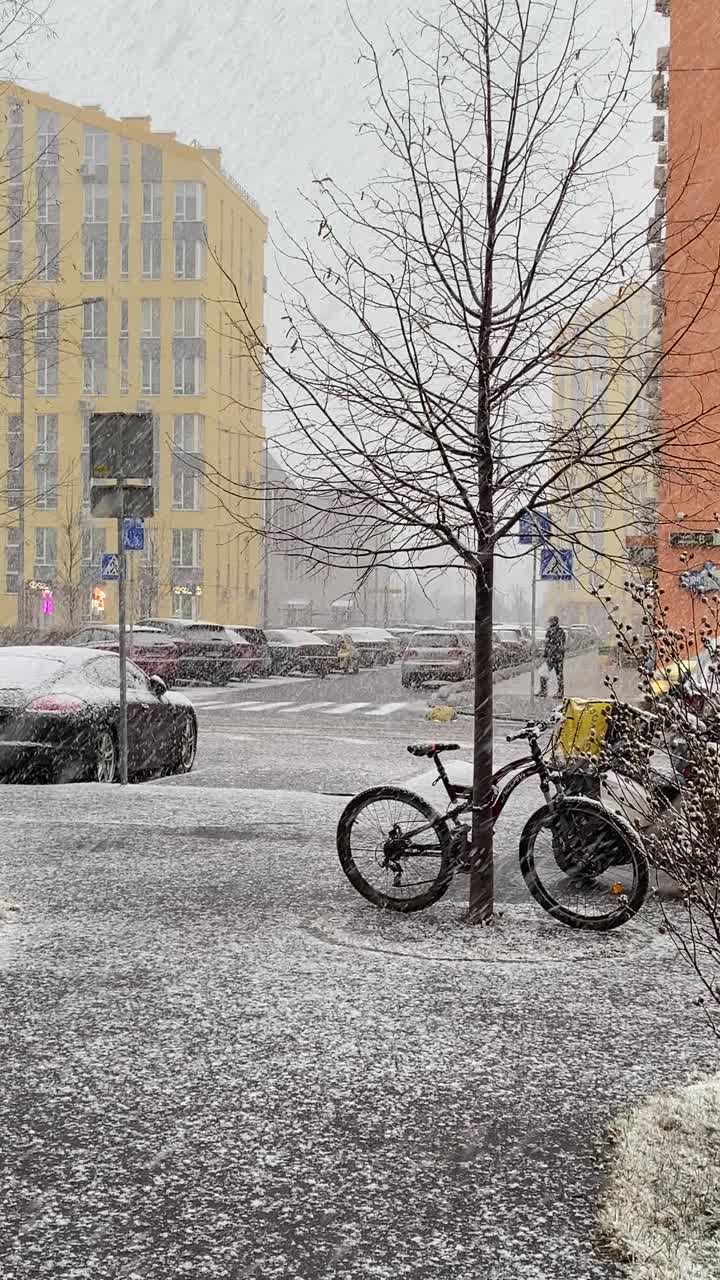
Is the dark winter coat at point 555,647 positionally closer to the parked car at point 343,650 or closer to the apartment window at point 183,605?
the parked car at point 343,650

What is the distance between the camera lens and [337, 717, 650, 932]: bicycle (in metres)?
7.09

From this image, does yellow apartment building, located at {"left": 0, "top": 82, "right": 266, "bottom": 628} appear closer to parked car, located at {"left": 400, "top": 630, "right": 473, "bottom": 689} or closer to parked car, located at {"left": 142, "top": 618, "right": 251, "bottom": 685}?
parked car, located at {"left": 142, "top": 618, "right": 251, "bottom": 685}

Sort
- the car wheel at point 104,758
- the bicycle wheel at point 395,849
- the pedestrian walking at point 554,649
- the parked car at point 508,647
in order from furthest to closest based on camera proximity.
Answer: the parked car at point 508,647, the pedestrian walking at point 554,649, the car wheel at point 104,758, the bicycle wheel at point 395,849

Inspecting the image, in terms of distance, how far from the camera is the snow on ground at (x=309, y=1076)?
3721 millimetres

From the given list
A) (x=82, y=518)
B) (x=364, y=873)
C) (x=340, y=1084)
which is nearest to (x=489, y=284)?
(x=364, y=873)

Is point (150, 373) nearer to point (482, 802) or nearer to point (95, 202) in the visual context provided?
point (95, 202)

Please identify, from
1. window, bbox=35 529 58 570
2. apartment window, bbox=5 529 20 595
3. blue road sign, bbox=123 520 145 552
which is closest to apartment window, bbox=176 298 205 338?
window, bbox=35 529 58 570

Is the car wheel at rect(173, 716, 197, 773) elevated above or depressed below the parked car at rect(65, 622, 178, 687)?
below

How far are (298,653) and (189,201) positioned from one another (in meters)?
52.1

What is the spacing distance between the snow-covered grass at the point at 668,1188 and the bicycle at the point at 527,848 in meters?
2.23

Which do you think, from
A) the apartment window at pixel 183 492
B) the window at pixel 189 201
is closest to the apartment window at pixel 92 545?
the apartment window at pixel 183 492

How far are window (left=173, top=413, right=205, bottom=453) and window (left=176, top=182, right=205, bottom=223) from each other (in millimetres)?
11602

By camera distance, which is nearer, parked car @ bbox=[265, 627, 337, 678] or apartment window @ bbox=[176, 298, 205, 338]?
parked car @ bbox=[265, 627, 337, 678]

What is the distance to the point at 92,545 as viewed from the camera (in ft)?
264
